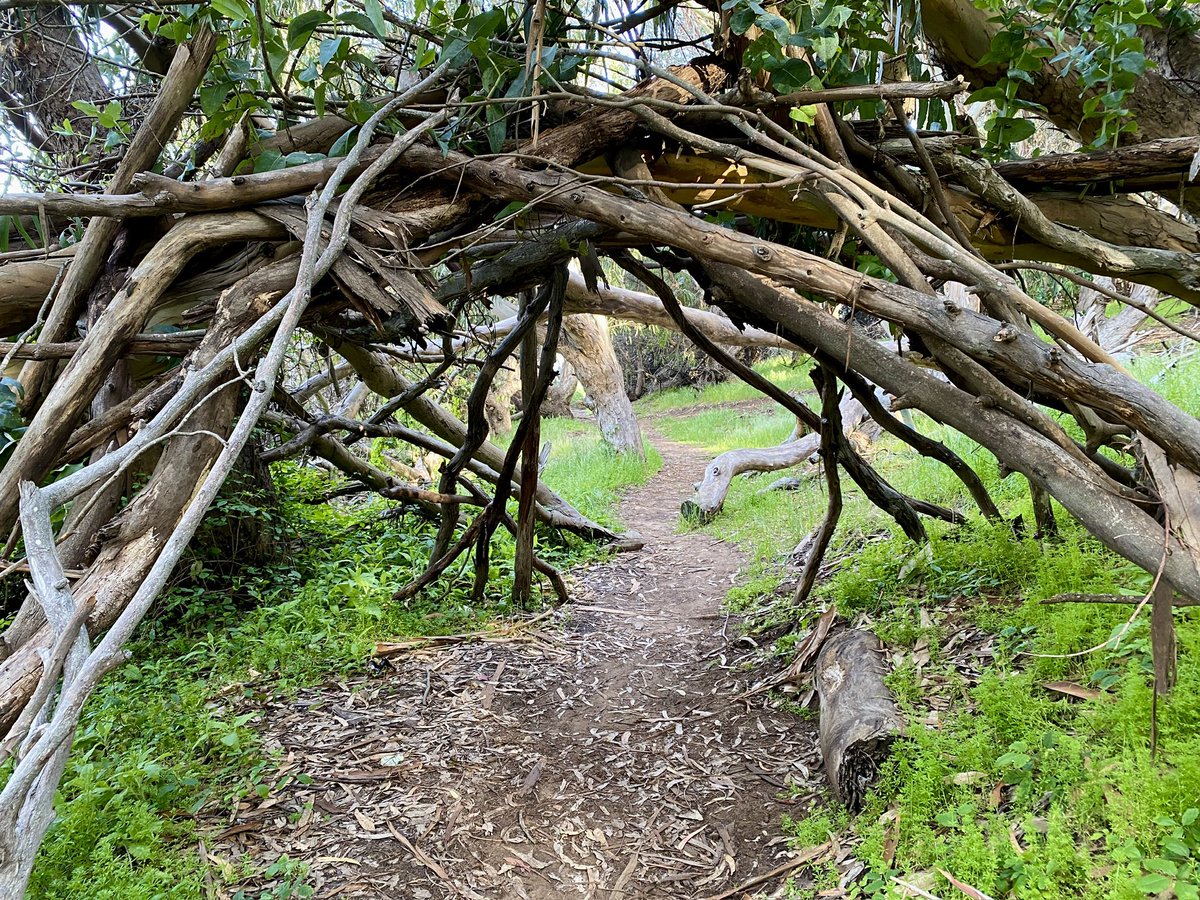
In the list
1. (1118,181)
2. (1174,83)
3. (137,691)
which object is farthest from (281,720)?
(1174,83)

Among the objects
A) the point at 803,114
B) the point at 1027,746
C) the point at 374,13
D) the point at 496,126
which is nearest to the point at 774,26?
the point at 803,114

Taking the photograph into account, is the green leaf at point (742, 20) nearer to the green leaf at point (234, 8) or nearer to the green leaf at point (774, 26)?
the green leaf at point (774, 26)

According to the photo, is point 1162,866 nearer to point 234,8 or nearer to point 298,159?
point 298,159

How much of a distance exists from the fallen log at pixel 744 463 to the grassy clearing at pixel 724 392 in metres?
9.14

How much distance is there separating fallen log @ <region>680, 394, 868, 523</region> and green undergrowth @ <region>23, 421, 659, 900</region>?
5.42 ft

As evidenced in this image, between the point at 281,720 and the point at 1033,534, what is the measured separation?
156 inches

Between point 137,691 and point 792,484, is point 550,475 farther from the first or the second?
point 137,691

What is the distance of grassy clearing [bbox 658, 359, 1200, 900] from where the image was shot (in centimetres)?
194

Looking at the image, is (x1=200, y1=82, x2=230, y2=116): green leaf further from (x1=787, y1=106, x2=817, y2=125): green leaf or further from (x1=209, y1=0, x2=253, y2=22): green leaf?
(x1=787, y1=106, x2=817, y2=125): green leaf

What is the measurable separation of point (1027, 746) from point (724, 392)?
1897cm

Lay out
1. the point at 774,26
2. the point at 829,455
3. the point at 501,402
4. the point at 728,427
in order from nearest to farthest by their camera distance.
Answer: the point at 774,26
the point at 829,455
the point at 501,402
the point at 728,427

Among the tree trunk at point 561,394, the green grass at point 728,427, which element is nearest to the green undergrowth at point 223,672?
the green grass at point 728,427

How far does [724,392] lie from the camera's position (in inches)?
830

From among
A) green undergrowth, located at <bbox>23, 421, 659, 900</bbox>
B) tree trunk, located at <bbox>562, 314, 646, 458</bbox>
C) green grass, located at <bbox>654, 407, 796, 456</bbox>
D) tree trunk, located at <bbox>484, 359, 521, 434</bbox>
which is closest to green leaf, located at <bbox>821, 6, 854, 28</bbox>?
green undergrowth, located at <bbox>23, 421, 659, 900</bbox>
